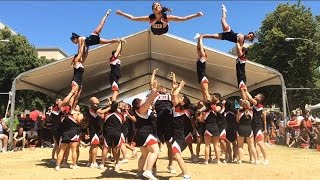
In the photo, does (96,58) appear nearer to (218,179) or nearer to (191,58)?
(191,58)

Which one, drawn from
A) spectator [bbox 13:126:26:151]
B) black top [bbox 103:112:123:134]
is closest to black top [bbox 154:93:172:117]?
black top [bbox 103:112:123:134]

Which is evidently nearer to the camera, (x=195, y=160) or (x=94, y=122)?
(x=94, y=122)

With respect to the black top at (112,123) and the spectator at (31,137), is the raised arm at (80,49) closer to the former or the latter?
the black top at (112,123)

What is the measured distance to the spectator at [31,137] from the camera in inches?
669

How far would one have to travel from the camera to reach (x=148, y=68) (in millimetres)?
21781

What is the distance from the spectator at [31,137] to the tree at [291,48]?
70.4 ft

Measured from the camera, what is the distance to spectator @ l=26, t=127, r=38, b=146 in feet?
55.7

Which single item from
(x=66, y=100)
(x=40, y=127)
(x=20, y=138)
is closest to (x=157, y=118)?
(x=66, y=100)

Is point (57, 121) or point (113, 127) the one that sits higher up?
point (57, 121)

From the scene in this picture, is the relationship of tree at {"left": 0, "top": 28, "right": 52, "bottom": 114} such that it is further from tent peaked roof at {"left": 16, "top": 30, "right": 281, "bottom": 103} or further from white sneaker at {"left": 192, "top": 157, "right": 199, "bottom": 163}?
white sneaker at {"left": 192, "top": 157, "right": 199, "bottom": 163}

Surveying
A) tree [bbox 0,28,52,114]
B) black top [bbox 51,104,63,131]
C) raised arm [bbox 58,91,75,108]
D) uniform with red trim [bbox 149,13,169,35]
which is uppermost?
tree [bbox 0,28,52,114]

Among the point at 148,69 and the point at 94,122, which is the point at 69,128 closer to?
the point at 94,122

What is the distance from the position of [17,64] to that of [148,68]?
17861 millimetres

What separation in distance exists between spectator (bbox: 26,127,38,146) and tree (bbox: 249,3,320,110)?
844 inches
